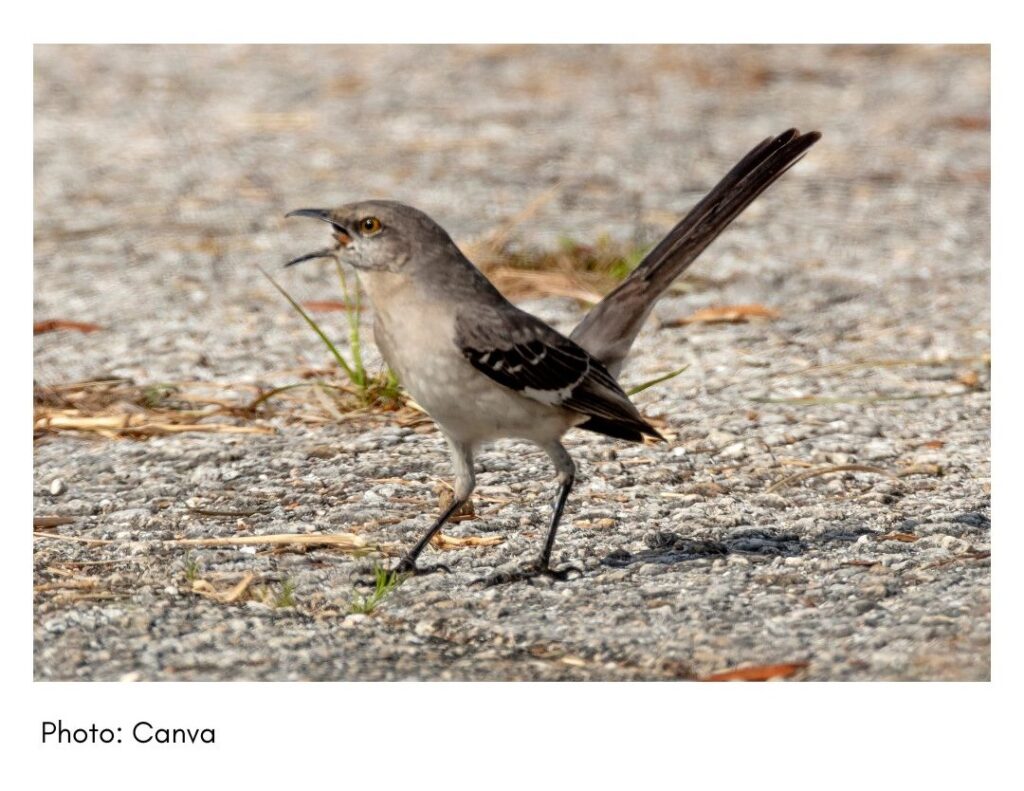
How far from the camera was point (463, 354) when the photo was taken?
5.12 meters

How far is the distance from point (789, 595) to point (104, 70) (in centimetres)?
1028

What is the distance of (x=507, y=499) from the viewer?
6047mm

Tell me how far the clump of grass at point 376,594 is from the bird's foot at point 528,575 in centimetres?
30

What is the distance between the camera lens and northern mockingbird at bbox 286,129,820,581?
5133 millimetres

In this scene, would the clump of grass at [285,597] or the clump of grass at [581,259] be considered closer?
the clump of grass at [285,597]

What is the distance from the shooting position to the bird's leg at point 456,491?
5.35 m

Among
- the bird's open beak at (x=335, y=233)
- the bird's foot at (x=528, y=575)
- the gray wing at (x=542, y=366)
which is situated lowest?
the bird's foot at (x=528, y=575)

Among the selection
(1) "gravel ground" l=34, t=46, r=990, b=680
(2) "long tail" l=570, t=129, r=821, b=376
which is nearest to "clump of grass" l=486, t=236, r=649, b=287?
(1) "gravel ground" l=34, t=46, r=990, b=680

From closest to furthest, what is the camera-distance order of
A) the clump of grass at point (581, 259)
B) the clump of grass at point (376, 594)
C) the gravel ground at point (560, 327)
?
1. the gravel ground at point (560, 327)
2. the clump of grass at point (376, 594)
3. the clump of grass at point (581, 259)

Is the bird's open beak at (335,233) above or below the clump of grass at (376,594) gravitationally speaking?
above

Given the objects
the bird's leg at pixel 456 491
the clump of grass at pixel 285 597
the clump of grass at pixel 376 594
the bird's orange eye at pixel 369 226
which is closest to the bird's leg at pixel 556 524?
the bird's leg at pixel 456 491

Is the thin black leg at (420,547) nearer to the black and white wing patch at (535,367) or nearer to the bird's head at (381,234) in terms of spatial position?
the black and white wing patch at (535,367)

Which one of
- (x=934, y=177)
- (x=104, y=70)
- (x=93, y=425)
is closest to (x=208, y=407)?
(x=93, y=425)

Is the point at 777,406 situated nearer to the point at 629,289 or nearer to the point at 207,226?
the point at 629,289
